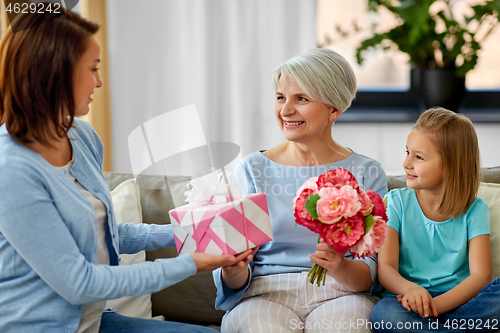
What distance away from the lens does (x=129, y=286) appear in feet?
3.22

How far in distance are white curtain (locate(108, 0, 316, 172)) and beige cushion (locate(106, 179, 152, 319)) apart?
0.88m

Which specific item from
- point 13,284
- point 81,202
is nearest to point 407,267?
point 81,202

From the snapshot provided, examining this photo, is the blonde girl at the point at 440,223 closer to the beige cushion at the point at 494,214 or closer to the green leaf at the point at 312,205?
the beige cushion at the point at 494,214

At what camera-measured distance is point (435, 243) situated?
1.42 meters

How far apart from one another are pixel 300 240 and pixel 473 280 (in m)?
0.52

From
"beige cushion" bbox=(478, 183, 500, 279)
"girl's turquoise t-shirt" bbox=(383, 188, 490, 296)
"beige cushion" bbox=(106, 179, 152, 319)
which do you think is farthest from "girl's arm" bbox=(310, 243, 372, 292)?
"beige cushion" bbox=(106, 179, 152, 319)

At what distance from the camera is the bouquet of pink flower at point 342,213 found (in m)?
1.08

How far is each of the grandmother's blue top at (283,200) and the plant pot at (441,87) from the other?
1108 mm

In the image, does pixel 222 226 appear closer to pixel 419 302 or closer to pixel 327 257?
pixel 327 257

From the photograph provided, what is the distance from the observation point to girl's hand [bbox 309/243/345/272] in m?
1.20

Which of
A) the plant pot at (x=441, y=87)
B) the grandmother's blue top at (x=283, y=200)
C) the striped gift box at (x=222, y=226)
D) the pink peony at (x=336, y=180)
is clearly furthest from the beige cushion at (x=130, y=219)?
the plant pot at (x=441, y=87)

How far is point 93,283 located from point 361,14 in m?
2.29

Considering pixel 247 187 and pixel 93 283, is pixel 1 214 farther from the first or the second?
pixel 247 187

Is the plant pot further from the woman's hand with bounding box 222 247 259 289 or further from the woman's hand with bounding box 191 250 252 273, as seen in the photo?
the woman's hand with bounding box 191 250 252 273
